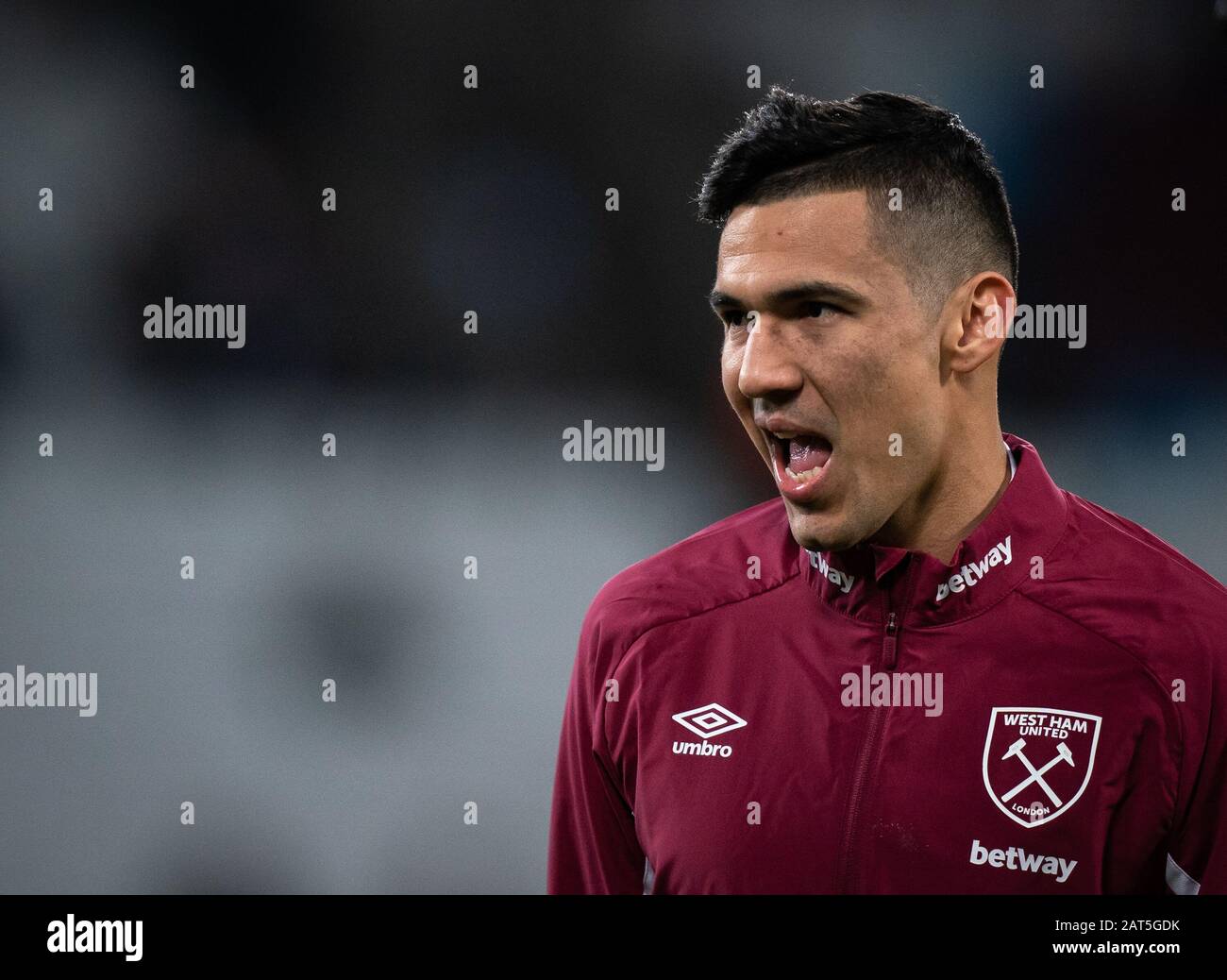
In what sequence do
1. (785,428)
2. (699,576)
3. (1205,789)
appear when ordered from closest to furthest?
(1205,789) → (785,428) → (699,576)

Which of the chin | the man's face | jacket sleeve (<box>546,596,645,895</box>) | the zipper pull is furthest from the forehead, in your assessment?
jacket sleeve (<box>546,596,645,895</box>)

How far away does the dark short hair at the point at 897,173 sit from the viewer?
1113 mm

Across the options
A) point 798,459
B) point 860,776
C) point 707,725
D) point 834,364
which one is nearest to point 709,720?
point 707,725

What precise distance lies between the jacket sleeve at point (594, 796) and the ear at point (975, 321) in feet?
1.58

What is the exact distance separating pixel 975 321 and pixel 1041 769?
451 mm

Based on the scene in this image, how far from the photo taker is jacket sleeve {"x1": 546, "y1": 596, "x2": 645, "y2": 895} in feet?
4.14

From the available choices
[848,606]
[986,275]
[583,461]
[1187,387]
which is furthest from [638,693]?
[1187,387]

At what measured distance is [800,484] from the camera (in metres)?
1.14

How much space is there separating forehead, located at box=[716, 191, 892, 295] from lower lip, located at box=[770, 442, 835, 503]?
180 mm

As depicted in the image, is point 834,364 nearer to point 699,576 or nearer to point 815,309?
point 815,309

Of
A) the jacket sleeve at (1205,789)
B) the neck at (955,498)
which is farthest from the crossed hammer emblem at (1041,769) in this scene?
the neck at (955,498)

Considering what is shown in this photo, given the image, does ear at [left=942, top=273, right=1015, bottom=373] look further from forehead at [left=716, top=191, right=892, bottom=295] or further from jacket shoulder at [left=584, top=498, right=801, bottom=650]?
jacket shoulder at [left=584, top=498, right=801, bottom=650]

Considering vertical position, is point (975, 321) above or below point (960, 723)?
above

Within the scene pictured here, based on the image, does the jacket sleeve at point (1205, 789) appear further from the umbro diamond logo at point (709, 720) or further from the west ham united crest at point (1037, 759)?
the umbro diamond logo at point (709, 720)
